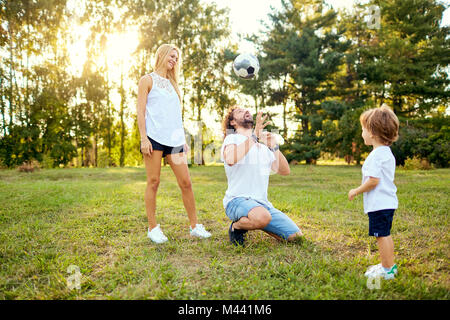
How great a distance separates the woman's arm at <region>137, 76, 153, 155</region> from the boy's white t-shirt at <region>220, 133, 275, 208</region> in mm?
744

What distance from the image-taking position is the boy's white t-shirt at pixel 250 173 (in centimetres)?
291

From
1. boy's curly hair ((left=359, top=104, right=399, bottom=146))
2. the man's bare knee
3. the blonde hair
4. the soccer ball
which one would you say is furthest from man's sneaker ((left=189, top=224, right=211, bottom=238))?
the soccer ball

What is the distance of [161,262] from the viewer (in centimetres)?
245

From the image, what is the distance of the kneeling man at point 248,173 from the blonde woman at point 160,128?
0.49 metres

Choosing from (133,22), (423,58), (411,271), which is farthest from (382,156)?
(423,58)

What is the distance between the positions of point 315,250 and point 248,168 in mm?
982

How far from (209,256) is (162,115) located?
4.78ft

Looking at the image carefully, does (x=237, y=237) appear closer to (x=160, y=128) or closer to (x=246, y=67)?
(x=160, y=128)

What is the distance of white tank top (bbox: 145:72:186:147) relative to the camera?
9.72 ft

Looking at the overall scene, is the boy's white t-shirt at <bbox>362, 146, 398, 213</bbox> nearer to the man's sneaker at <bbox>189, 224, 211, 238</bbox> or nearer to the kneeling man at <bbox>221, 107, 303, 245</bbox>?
the kneeling man at <bbox>221, 107, 303, 245</bbox>

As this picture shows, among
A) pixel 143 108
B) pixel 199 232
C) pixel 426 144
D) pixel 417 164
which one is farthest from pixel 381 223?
pixel 426 144

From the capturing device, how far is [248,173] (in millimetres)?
2926

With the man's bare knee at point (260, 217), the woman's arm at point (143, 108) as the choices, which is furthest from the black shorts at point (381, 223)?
the woman's arm at point (143, 108)
